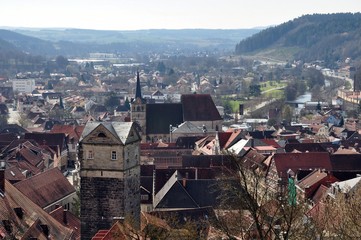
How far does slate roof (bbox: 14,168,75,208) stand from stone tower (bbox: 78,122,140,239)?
11.1m

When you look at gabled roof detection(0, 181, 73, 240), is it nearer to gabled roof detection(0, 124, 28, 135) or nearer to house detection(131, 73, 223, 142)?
house detection(131, 73, 223, 142)

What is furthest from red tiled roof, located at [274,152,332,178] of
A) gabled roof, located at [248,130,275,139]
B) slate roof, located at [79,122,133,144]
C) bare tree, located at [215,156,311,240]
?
bare tree, located at [215,156,311,240]

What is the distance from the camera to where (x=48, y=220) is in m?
43.0

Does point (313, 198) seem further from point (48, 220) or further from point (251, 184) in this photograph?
point (251, 184)

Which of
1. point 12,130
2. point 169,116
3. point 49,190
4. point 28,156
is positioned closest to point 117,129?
point 49,190

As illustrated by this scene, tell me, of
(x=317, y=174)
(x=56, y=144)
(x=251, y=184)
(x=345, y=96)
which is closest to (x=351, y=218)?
(x=251, y=184)

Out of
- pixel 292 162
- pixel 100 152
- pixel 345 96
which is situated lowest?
pixel 345 96

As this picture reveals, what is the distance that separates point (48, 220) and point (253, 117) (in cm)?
10866

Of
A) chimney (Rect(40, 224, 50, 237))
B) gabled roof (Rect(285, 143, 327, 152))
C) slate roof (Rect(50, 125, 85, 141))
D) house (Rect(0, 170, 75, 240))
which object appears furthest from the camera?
slate roof (Rect(50, 125, 85, 141))

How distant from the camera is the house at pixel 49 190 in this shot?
53.6 meters

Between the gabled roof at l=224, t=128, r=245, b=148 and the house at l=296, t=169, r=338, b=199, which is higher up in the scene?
the house at l=296, t=169, r=338, b=199

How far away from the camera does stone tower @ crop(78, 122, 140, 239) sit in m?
42.1

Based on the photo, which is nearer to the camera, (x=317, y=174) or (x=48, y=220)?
(x=48, y=220)

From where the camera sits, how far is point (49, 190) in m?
56.3
